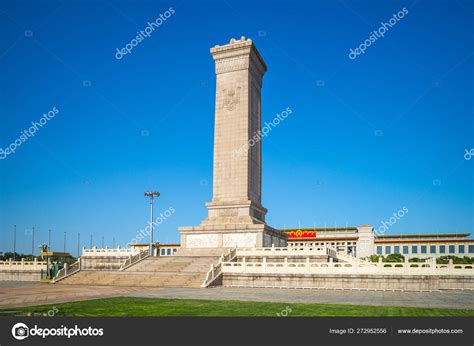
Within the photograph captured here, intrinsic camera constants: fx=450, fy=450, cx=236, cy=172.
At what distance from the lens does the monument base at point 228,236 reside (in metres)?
42.6

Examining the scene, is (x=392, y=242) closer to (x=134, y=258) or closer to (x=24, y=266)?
(x=134, y=258)

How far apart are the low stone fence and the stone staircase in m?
5.73

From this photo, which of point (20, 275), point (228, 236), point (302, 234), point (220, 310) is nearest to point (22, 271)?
point (20, 275)

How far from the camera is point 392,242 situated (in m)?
87.4

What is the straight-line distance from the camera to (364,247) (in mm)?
86688

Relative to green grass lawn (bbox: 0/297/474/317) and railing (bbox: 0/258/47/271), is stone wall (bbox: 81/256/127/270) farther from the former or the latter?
green grass lawn (bbox: 0/297/474/317)

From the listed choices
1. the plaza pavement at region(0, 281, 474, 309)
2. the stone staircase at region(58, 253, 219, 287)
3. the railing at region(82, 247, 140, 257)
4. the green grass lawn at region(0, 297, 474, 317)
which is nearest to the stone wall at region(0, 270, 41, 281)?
the railing at region(82, 247, 140, 257)

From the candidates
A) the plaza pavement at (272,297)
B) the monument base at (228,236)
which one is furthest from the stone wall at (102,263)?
the plaza pavement at (272,297)

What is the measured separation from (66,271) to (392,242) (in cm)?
6832

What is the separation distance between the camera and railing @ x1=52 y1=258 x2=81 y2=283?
33375mm
